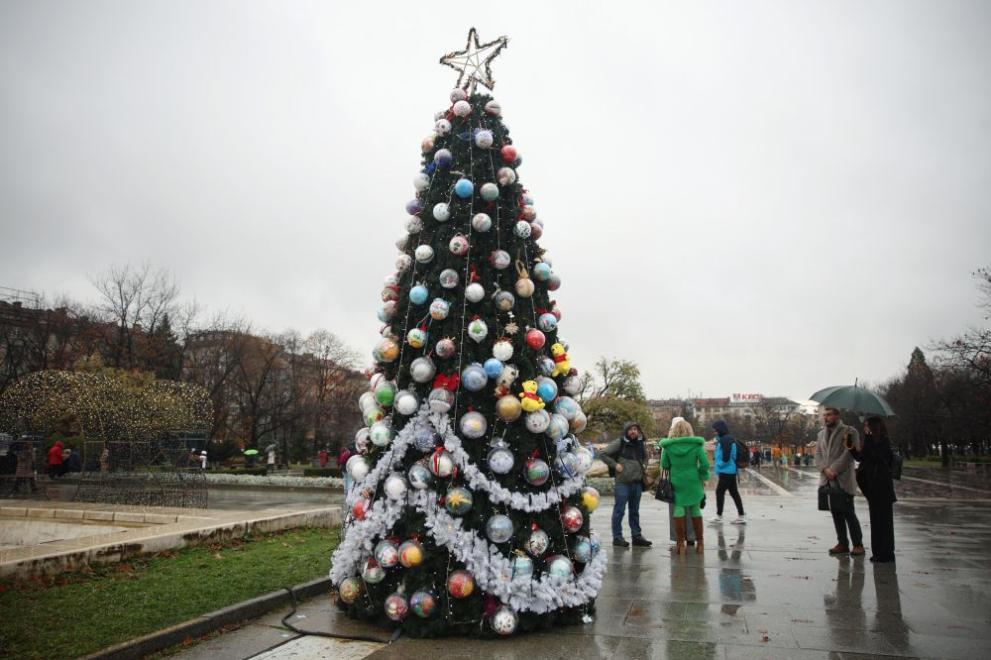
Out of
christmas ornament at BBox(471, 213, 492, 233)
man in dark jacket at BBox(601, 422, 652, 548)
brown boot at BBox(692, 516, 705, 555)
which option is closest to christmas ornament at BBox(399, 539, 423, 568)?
christmas ornament at BBox(471, 213, 492, 233)

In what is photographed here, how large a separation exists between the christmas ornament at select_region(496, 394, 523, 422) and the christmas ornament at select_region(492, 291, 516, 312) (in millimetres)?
851

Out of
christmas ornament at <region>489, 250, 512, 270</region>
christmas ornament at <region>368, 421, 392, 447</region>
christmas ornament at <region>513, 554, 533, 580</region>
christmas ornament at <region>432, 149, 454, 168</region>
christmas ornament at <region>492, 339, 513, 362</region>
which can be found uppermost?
christmas ornament at <region>432, 149, 454, 168</region>

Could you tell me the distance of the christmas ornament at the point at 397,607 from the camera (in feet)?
17.6

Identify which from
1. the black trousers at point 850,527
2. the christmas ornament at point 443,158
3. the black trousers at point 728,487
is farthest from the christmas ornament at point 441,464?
the black trousers at point 728,487

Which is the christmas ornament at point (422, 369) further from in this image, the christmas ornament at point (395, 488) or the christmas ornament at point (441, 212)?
the christmas ornament at point (441, 212)

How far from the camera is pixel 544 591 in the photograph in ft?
17.7

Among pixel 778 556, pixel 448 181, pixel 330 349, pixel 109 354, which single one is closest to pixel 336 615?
pixel 448 181

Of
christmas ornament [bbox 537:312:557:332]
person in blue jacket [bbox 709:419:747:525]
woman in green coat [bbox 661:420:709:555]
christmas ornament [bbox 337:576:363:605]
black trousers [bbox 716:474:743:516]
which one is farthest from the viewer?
black trousers [bbox 716:474:743:516]

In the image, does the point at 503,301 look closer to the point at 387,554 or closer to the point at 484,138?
the point at 484,138

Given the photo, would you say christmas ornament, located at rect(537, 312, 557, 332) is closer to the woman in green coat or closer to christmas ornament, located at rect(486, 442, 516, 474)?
christmas ornament, located at rect(486, 442, 516, 474)

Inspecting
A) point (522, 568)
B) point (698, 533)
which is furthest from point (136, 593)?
point (698, 533)

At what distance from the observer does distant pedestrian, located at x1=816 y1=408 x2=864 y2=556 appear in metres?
8.73

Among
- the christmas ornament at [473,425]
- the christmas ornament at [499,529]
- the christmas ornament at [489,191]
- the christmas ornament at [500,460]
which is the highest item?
the christmas ornament at [489,191]

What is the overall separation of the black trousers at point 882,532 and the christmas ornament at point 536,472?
5143 millimetres
